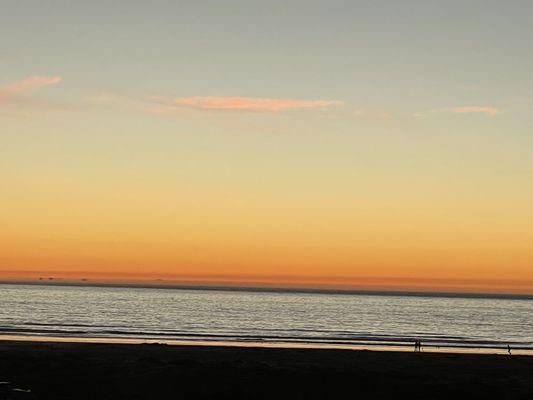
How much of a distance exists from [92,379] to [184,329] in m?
55.6

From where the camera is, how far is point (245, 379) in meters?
33.6

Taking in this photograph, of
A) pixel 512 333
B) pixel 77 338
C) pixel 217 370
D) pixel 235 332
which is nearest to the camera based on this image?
pixel 217 370

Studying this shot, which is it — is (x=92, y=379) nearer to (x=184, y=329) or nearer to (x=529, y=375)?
(x=529, y=375)

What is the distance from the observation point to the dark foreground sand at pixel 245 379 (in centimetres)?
3091

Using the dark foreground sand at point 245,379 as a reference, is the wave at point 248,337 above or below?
below

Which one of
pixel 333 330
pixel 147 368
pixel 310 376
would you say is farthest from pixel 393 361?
pixel 333 330

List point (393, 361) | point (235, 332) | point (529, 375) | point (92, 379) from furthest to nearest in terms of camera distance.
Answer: point (235, 332) → point (393, 361) → point (529, 375) → point (92, 379)

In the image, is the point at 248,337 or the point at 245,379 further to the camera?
the point at 248,337

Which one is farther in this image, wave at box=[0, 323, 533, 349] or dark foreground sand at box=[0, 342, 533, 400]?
wave at box=[0, 323, 533, 349]

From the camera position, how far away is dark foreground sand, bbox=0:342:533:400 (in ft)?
101

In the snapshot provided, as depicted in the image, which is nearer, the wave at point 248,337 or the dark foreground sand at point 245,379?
the dark foreground sand at point 245,379

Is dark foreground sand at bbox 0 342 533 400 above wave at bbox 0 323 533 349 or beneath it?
above

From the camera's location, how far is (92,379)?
32.9 metres

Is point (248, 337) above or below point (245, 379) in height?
below
